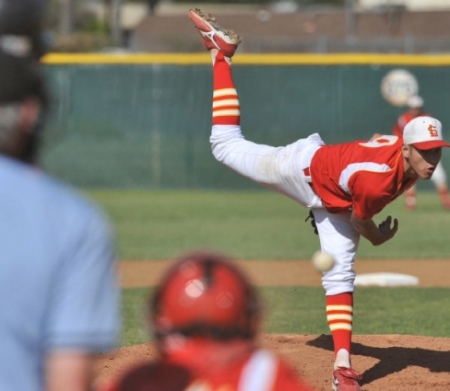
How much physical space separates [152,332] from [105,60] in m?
16.2

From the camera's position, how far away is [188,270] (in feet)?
6.42

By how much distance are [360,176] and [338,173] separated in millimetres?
185

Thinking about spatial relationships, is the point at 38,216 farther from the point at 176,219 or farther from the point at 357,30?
the point at 357,30

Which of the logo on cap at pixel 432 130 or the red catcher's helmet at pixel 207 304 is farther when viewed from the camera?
the logo on cap at pixel 432 130

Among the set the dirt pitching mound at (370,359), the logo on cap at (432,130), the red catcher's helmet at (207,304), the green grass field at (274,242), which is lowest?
the green grass field at (274,242)

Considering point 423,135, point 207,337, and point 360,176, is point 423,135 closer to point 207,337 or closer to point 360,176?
point 360,176

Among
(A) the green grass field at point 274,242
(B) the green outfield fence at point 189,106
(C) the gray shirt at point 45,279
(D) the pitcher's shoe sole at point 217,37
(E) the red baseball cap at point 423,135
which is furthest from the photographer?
(B) the green outfield fence at point 189,106

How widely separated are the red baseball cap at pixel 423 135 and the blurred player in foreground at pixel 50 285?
3151 mm

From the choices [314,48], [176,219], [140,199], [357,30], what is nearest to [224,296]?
[176,219]

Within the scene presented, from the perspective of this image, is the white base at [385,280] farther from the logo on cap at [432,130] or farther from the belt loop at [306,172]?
the logo on cap at [432,130]

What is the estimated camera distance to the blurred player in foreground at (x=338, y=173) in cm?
475

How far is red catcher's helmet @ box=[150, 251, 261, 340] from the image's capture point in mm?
1908

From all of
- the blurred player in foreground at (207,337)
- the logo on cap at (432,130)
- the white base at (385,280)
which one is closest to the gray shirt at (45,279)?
the blurred player in foreground at (207,337)

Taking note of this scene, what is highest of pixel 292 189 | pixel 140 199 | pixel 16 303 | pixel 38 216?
pixel 38 216
